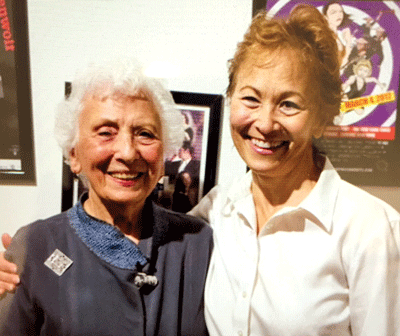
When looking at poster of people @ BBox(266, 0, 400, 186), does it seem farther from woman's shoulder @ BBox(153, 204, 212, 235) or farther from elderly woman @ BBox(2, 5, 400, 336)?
woman's shoulder @ BBox(153, 204, 212, 235)

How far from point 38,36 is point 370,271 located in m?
1.17

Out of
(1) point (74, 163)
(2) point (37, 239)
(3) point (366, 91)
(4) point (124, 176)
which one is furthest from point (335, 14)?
(2) point (37, 239)

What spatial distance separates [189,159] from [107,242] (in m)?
0.35

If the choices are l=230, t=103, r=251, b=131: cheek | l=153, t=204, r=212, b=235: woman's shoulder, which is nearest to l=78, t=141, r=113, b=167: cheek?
l=153, t=204, r=212, b=235: woman's shoulder

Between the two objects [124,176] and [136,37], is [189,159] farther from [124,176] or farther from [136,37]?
[136,37]

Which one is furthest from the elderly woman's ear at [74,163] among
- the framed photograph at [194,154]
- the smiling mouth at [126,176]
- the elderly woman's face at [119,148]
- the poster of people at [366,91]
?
the poster of people at [366,91]

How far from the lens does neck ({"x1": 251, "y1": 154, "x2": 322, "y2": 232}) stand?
96cm

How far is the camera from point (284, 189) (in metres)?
0.97

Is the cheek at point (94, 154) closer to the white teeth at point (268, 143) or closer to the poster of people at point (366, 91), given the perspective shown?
the white teeth at point (268, 143)

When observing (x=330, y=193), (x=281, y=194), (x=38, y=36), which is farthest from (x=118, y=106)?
(x=330, y=193)

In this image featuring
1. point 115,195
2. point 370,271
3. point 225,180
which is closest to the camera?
point 370,271

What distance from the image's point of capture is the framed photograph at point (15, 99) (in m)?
0.99

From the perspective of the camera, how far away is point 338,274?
2.79ft

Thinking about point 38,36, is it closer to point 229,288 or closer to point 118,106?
point 118,106
